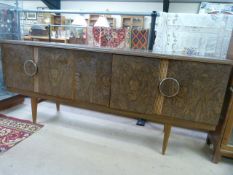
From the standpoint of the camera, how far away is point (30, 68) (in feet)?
4.71

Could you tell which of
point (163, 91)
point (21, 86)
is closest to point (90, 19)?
point (21, 86)

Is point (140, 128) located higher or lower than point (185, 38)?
lower

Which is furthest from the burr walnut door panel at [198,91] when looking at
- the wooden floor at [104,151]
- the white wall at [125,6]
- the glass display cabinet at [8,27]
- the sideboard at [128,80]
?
the white wall at [125,6]

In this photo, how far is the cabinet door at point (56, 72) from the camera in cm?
133

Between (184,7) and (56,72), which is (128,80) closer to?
(56,72)

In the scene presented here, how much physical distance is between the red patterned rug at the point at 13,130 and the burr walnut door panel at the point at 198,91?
1098mm

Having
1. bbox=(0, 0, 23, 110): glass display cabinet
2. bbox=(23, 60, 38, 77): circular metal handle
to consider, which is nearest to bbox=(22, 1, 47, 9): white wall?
bbox=(0, 0, 23, 110): glass display cabinet

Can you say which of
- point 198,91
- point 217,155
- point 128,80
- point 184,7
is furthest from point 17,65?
point 184,7

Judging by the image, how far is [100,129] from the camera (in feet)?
5.36

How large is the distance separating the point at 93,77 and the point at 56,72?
0.31 metres

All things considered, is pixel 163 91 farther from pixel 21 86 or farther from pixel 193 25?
pixel 21 86

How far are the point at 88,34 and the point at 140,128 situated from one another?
111cm

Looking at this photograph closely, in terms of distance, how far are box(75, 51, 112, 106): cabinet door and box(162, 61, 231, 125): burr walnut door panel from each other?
41cm

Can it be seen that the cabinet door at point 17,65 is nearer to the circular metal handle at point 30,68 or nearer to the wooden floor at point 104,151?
the circular metal handle at point 30,68
